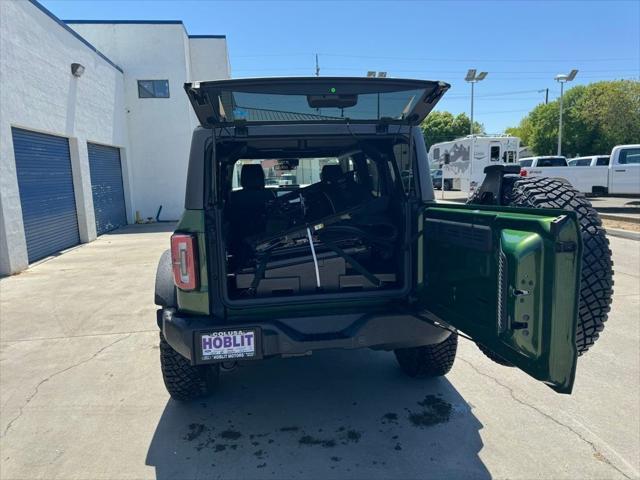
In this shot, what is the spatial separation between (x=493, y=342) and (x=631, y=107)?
121 feet

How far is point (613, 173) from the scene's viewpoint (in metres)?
16.5

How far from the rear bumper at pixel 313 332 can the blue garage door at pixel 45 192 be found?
810 centimetres

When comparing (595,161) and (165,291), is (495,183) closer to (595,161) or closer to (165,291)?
(165,291)

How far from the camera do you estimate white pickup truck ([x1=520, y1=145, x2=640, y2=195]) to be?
53.0 ft

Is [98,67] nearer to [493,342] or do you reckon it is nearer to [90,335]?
[90,335]

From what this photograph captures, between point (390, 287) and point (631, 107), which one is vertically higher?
point (631, 107)

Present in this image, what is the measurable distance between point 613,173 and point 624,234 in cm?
747

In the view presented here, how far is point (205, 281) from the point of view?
104 inches

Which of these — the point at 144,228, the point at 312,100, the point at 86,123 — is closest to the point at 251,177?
the point at 312,100

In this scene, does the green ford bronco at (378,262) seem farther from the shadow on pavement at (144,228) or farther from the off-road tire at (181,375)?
the shadow on pavement at (144,228)

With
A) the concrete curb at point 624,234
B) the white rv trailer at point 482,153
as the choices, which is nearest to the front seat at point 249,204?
the concrete curb at point 624,234

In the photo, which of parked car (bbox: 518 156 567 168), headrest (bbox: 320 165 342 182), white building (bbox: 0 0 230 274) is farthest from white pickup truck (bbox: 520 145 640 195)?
headrest (bbox: 320 165 342 182)

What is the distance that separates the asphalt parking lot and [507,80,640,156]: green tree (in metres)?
33.7

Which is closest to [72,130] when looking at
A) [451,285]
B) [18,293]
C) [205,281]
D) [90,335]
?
[18,293]
